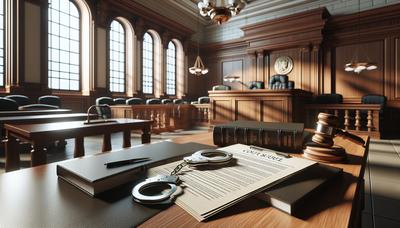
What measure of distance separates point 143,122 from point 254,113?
324 cm

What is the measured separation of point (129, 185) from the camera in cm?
59

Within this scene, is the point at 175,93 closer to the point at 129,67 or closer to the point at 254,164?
the point at 129,67

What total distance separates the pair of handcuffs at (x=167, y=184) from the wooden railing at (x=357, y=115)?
424cm

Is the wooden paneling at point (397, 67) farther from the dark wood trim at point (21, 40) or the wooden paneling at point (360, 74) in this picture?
the dark wood trim at point (21, 40)

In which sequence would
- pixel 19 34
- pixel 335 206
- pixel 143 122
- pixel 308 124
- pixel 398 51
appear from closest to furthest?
pixel 335 206 < pixel 143 122 < pixel 19 34 < pixel 308 124 < pixel 398 51

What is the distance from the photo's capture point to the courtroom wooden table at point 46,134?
5.91 ft

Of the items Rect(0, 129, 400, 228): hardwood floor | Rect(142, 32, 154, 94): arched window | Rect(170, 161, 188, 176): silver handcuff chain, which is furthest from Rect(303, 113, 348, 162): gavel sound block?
Rect(142, 32, 154, 94): arched window

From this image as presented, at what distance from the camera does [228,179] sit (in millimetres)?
587

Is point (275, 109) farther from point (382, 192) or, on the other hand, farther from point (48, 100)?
point (48, 100)

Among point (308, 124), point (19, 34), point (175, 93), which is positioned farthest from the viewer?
point (175, 93)

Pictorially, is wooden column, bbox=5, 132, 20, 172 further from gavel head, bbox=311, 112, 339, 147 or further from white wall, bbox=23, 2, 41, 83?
white wall, bbox=23, 2, 41, 83

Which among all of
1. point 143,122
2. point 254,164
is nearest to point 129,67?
point 143,122

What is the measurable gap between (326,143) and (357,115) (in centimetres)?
494

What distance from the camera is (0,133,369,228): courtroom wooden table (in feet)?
1.38
